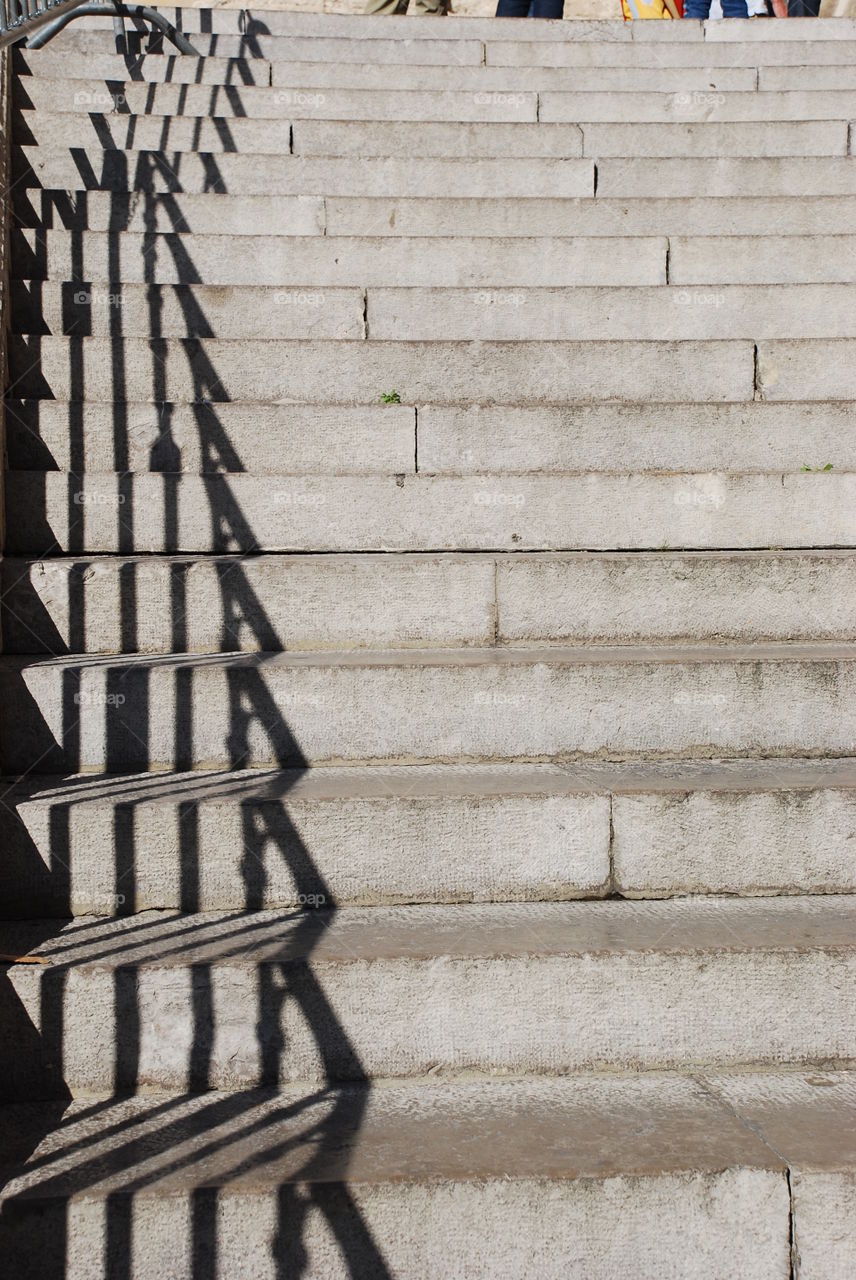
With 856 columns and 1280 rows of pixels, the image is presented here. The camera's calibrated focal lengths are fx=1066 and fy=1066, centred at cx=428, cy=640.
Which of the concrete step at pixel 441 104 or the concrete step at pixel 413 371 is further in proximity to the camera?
the concrete step at pixel 441 104

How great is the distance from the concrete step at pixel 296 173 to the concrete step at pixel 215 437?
1.92 metres

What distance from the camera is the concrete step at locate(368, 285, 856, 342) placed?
4.82m

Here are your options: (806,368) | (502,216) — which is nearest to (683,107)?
(502,216)

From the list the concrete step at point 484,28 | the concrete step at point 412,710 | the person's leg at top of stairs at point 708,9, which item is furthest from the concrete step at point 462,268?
the person's leg at top of stairs at point 708,9

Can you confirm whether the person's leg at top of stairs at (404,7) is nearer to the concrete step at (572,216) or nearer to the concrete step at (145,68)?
the concrete step at (145,68)

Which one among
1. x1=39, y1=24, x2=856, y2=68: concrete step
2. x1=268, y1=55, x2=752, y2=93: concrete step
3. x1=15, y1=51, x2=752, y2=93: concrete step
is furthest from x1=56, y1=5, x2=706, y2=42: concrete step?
x1=268, y1=55, x2=752, y2=93: concrete step

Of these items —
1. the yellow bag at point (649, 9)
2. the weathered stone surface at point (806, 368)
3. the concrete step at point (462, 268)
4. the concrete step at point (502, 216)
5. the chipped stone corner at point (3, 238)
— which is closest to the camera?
the chipped stone corner at point (3, 238)

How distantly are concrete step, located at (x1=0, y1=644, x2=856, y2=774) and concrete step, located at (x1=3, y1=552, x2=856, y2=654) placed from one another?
223 millimetres

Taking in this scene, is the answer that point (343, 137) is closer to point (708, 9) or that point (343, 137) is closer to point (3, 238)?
point (3, 238)

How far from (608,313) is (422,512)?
1605mm

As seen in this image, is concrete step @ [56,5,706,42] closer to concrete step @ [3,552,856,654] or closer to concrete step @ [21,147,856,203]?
concrete step @ [21,147,856,203]

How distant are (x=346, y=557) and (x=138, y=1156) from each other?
82.0 inches

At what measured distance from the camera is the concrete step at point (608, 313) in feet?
15.8

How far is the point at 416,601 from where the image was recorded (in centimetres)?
362
